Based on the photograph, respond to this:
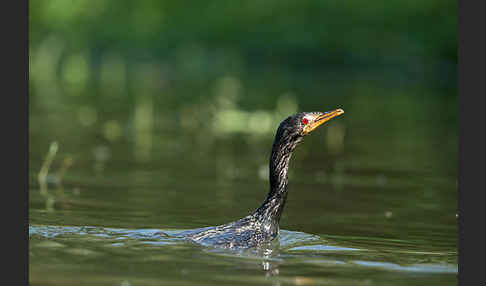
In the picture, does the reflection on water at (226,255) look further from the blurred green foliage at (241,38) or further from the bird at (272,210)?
the blurred green foliage at (241,38)

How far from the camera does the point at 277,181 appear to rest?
30.9 feet

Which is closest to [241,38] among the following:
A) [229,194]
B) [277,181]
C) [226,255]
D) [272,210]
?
[229,194]

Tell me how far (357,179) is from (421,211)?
249cm

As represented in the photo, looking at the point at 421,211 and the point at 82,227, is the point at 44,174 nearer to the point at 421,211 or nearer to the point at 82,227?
the point at 82,227

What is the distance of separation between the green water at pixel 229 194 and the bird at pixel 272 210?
264mm

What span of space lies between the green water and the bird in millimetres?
264

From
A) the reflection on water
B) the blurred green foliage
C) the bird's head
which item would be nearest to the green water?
the reflection on water

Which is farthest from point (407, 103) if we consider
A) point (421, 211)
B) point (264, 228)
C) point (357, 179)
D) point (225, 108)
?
point (264, 228)

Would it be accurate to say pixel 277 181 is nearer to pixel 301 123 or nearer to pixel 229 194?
pixel 301 123

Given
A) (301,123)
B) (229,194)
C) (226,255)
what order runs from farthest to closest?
(229,194) → (301,123) → (226,255)

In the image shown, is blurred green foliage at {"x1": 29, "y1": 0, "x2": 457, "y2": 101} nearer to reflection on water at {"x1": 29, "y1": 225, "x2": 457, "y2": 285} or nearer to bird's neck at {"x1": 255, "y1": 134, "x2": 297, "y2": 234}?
bird's neck at {"x1": 255, "y1": 134, "x2": 297, "y2": 234}

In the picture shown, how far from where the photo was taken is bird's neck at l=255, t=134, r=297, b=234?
9.26 metres

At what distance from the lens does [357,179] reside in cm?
1374

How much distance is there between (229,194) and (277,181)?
2752 millimetres
